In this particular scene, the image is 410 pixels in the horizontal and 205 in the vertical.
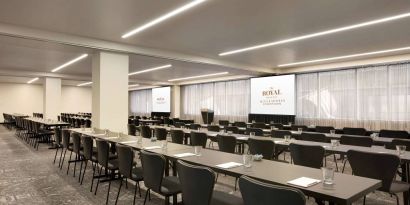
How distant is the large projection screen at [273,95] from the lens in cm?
1131

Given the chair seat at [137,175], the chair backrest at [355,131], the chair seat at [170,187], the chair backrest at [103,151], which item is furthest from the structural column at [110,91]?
the chair backrest at [355,131]

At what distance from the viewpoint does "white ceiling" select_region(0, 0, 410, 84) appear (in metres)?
4.75

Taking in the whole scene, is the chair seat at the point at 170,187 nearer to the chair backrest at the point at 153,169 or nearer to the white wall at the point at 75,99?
the chair backrest at the point at 153,169

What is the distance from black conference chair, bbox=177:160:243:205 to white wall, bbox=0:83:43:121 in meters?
22.3

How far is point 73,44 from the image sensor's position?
22.4ft

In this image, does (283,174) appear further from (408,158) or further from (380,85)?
(380,85)

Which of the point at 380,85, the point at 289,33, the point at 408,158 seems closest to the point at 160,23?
the point at 289,33

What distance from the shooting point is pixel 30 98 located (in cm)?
2066

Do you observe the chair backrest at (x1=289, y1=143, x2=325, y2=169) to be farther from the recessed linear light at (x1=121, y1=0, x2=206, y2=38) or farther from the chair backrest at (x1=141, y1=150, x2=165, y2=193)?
the recessed linear light at (x1=121, y1=0, x2=206, y2=38)

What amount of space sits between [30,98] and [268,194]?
76.9 ft

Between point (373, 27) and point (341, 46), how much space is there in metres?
1.81

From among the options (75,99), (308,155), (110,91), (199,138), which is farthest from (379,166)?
(75,99)

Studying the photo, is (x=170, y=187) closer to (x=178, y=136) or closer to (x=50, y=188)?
(x=50, y=188)

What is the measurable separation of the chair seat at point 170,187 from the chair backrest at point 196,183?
0.38 metres
